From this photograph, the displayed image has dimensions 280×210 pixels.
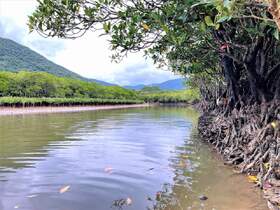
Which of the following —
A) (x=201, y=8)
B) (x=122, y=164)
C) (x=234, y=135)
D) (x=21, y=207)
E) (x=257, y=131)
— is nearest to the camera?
(x=21, y=207)

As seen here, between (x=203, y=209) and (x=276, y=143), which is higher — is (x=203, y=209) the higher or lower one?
the lower one

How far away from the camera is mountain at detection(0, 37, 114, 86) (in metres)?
149

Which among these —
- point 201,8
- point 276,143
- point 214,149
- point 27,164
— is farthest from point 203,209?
point 214,149

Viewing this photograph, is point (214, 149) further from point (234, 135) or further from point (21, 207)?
point (21, 207)

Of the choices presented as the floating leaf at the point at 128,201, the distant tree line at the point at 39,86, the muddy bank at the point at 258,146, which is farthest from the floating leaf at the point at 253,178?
the distant tree line at the point at 39,86

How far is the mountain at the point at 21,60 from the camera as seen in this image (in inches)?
5861

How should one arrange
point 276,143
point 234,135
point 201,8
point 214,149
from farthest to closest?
point 214,149
point 234,135
point 276,143
point 201,8

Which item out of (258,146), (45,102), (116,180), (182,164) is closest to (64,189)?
(116,180)

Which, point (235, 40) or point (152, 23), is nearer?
point (152, 23)

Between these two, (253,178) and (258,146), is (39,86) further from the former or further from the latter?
(253,178)

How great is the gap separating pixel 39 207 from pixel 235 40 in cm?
546

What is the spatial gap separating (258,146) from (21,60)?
165789mm

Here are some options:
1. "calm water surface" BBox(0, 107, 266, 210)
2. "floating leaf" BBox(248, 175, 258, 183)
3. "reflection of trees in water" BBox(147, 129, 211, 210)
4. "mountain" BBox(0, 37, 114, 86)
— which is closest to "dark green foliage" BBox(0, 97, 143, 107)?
Answer: "calm water surface" BBox(0, 107, 266, 210)

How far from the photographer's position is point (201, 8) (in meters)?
5.85
